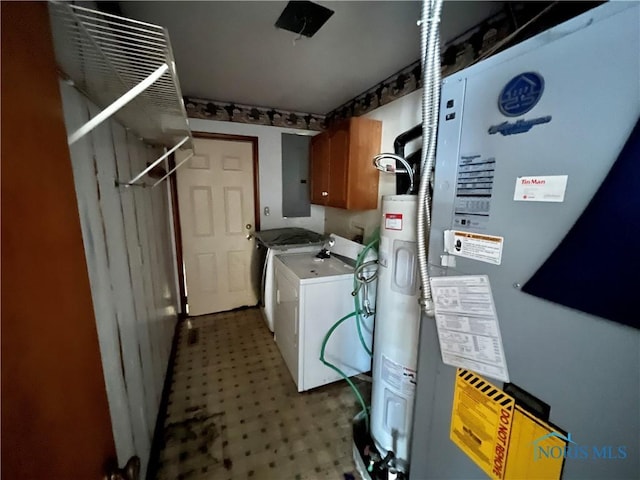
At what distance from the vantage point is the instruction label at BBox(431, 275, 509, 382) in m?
0.75

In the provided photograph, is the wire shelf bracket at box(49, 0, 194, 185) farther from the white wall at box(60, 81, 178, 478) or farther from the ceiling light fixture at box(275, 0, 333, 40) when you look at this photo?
the ceiling light fixture at box(275, 0, 333, 40)

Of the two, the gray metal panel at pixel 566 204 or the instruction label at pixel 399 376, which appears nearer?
the gray metal panel at pixel 566 204

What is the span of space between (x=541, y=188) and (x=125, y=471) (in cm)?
116

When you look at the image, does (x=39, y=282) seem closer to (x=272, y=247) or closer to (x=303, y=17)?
(x=303, y=17)

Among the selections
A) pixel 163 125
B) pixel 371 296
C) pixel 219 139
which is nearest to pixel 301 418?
pixel 371 296

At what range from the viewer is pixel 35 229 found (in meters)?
0.36

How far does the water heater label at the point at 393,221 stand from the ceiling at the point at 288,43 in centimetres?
100

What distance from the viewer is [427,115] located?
2.96 ft

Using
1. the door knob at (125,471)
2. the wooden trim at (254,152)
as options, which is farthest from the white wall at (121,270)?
the wooden trim at (254,152)

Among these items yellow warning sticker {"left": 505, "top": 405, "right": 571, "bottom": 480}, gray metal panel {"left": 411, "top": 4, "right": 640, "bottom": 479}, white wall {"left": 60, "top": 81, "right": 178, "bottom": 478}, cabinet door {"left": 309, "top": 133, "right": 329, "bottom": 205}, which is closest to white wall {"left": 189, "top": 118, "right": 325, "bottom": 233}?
cabinet door {"left": 309, "top": 133, "right": 329, "bottom": 205}

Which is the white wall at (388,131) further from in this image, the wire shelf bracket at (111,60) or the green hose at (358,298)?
the wire shelf bracket at (111,60)

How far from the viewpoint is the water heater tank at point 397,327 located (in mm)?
1188

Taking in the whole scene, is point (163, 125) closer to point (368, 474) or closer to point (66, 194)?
point (66, 194)

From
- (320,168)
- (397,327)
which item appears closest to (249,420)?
(397,327)
